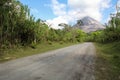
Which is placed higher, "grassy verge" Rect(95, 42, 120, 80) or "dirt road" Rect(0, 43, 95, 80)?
"dirt road" Rect(0, 43, 95, 80)

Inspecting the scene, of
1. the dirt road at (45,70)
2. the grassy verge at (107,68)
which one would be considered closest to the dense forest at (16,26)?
the dirt road at (45,70)

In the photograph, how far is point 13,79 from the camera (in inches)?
329

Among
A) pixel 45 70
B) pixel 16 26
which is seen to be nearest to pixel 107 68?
pixel 45 70

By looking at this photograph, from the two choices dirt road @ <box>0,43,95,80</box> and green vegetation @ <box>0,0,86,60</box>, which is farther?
green vegetation @ <box>0,0,86,60</box>

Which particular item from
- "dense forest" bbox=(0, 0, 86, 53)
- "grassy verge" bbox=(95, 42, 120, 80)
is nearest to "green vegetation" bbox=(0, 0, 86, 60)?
"dense forest" bbox=(0, 0, 86, 53)

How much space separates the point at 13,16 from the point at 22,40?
5211 mm

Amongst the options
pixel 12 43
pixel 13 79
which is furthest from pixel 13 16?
pixel 13 79

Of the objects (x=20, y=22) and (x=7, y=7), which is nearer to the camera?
(x=7, y=7)

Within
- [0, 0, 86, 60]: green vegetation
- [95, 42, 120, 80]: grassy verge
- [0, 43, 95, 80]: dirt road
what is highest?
[0, 0, 86, 60]: green vegetation

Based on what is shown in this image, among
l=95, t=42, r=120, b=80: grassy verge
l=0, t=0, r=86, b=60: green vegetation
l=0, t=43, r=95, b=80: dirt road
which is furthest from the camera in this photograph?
l=0, t=0, r=86, b=60: green vegetation

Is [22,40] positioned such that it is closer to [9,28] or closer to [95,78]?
[9,28]

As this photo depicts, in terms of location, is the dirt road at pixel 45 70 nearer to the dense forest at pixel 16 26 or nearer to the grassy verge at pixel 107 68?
the grassy verge at pixel 107 68

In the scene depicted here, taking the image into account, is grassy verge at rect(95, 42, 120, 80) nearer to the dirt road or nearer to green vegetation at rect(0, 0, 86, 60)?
the dirt road

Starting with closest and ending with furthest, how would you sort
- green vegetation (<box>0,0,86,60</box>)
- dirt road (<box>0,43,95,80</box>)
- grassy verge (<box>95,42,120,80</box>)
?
dirt road (<box>0,43,95,80</box>), grassy verge (<box>95,42,120,80</box>), green vegetation (<box>0,0,86,60</box>)
